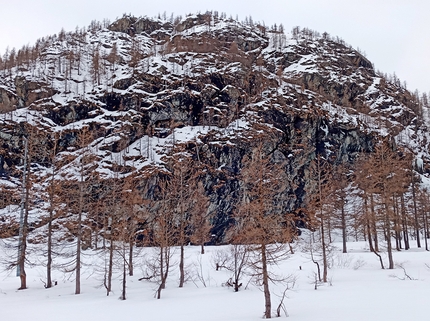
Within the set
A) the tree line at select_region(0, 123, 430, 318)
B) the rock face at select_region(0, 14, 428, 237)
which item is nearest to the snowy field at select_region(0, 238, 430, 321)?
the tree line at select_region(0, 123, 430, 318)

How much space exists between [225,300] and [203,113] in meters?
52.6

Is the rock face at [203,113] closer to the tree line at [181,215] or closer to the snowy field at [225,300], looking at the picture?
the tree line at [181,215]

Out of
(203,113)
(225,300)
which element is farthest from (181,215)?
(203,113)

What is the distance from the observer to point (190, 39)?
10731 centimetres

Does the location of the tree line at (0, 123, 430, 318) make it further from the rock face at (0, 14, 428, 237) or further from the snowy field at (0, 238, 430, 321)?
the rock face at (0, 14, 428, 237)

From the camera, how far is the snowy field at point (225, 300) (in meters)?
11.3

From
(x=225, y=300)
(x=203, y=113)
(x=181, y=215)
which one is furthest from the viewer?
(x=203, y=113)

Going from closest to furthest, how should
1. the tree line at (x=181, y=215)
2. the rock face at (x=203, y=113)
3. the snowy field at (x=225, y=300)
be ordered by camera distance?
1. the snowy field at (x=225, y=300)
2. the tree line at (x=181, y=215)
3. the rock face at (x=203, y=113)

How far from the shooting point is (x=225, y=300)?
50.8ft

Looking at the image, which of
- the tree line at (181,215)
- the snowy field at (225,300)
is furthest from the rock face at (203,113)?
the snowy field at (225,300)

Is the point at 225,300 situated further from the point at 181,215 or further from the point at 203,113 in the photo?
the point at 203,113

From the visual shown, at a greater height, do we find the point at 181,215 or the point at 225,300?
the point at 181,215

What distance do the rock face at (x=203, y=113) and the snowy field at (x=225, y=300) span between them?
24.5 metres

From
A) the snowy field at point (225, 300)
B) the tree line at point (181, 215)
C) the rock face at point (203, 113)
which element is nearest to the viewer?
the snowy field at point (225, 300)
